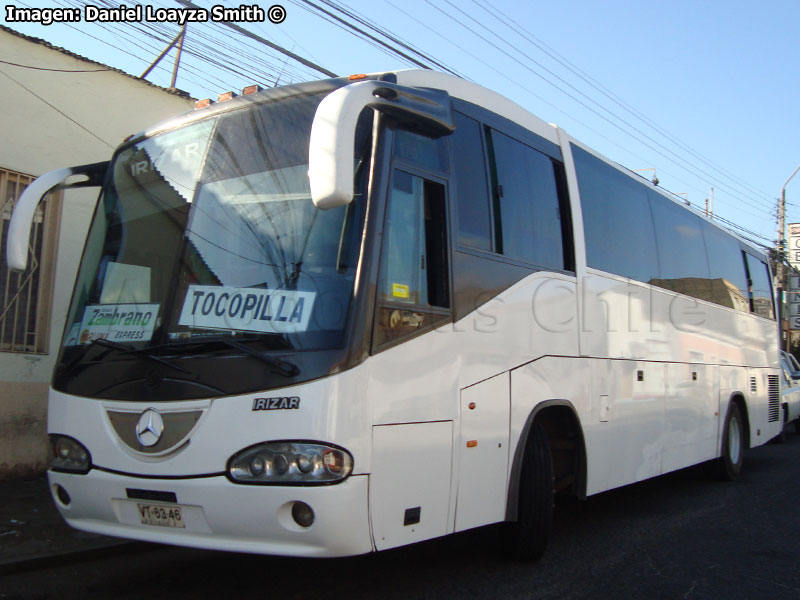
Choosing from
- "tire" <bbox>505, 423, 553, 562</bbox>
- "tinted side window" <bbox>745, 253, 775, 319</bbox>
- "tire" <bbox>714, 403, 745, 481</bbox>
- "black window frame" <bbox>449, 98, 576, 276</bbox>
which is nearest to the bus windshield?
"black window frame" <bbox>449, 98, 576, 276</bbox>

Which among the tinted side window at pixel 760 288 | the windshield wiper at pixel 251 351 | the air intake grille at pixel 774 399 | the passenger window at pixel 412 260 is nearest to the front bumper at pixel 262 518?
the windshield wiper at pixel 251 351

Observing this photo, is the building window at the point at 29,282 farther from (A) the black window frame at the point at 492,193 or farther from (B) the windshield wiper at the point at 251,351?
(A) the black window frame at the point at 492,193

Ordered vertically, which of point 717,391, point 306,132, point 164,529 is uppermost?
point 306,132

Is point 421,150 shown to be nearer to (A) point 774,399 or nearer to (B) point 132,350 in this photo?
(B) point 132,350

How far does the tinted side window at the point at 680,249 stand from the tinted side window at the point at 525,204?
2.41 meters

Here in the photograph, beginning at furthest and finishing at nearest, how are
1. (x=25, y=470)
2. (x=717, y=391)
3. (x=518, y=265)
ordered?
(x=717, y=391) < (x=25, y=470) < (x=518, y=265)

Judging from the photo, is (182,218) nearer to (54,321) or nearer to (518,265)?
(518,265)

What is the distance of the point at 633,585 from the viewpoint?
17.3 feet

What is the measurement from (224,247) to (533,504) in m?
2.82

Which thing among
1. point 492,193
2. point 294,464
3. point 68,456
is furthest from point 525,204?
point 68,456

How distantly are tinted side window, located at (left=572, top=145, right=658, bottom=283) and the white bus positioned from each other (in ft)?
2.45

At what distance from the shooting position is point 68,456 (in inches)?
185

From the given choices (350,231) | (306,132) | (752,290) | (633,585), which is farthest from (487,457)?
(752,290)

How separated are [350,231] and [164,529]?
1.91 meters
